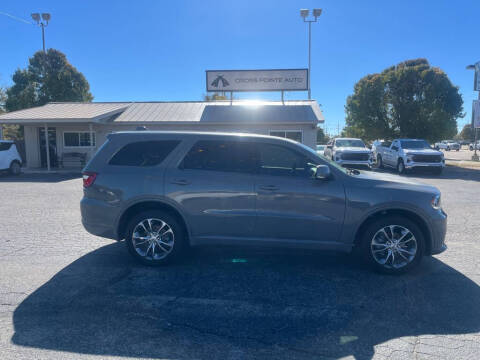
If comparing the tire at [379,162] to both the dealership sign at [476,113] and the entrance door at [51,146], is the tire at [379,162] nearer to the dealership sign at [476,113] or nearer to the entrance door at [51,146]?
the dealership sign at [476,113]

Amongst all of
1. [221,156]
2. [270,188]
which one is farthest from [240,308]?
[221,156]

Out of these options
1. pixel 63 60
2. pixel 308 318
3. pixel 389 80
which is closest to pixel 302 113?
pixel 389 80

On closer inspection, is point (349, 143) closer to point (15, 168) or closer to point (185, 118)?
point (185, 118)

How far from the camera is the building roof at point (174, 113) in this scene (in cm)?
1898

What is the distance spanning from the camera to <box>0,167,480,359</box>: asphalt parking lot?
3.07 m

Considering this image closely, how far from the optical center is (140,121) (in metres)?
19.8

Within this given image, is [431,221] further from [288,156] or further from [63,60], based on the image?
[63,60]

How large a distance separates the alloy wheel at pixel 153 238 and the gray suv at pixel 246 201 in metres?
0.01

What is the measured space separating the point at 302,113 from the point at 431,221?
641 inches

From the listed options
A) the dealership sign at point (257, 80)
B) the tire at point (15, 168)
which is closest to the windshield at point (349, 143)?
the dealership sign at point (257, 80)

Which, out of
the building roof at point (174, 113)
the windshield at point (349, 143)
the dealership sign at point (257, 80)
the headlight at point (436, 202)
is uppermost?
the dealership sign at point (257, 80)

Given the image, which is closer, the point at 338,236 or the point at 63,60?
the point at 338,236

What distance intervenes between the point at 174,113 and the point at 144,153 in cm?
1695

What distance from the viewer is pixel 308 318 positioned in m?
3.56
